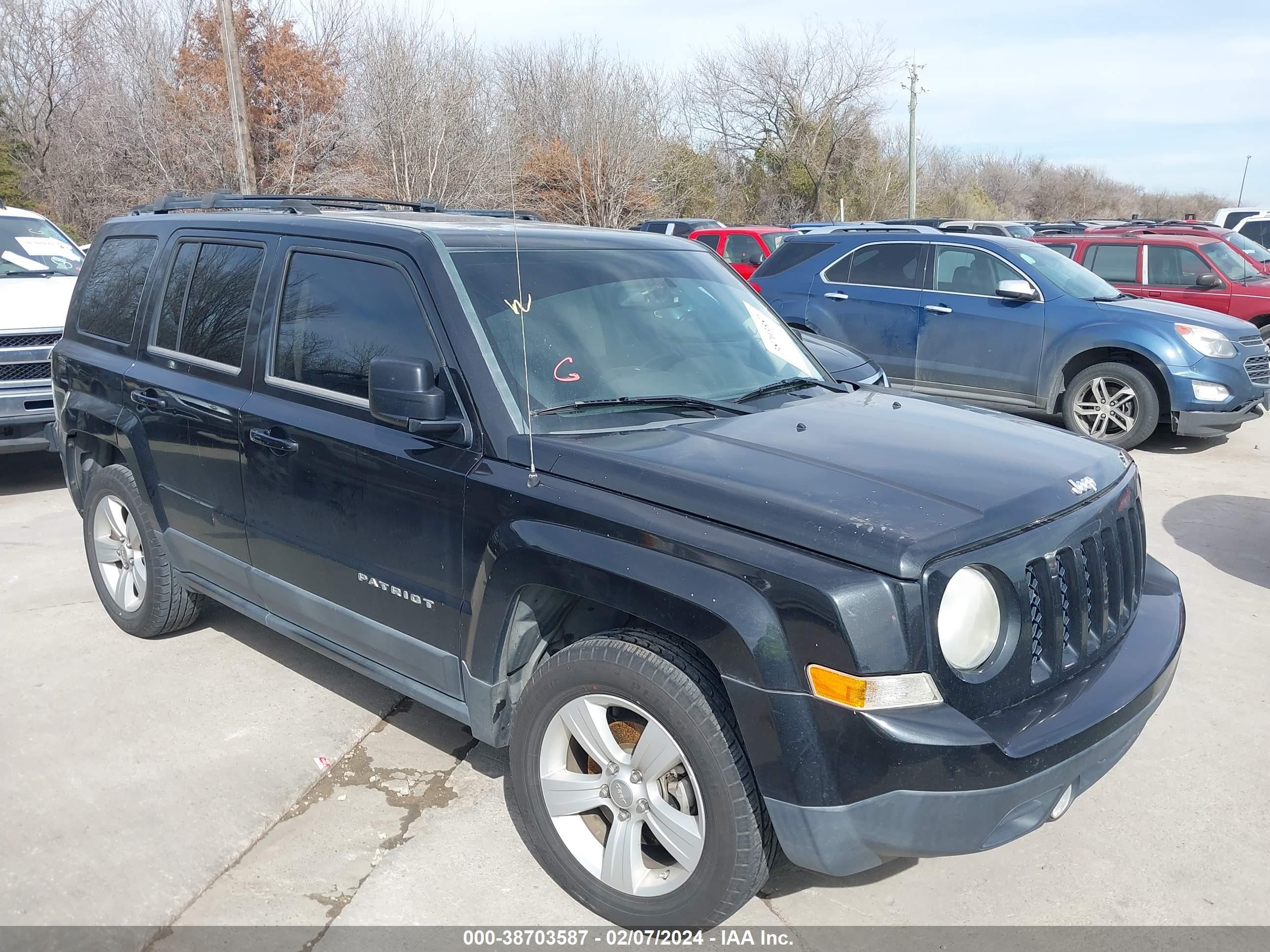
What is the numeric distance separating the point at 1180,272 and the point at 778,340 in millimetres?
10396

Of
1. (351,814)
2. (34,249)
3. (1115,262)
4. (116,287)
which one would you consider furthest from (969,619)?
(1115,262)

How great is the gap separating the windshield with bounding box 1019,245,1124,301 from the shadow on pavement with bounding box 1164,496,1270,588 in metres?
2.44

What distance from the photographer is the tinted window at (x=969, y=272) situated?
9.34 m

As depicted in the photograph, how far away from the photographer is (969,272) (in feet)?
31.0

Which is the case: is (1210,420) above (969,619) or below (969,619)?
below

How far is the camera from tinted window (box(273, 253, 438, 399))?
3.41 m

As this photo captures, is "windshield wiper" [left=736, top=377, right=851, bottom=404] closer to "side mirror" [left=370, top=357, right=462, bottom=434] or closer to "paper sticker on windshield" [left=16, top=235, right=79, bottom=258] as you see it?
"side mirror" [left=370, top=357, right=462, bottom=434]

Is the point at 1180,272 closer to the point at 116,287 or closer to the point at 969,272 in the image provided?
the point at 969,272

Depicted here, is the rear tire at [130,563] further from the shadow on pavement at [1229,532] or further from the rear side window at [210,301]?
the shadow on pavement at [1229,532]

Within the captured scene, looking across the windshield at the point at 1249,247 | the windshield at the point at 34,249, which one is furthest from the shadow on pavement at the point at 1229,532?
the windshield at the point at 1249,247

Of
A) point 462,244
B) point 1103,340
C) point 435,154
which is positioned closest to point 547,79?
point 435,154

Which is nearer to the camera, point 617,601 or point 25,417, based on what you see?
point 617,601

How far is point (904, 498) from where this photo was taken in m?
2.63

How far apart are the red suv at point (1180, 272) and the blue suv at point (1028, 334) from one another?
10.9ft
